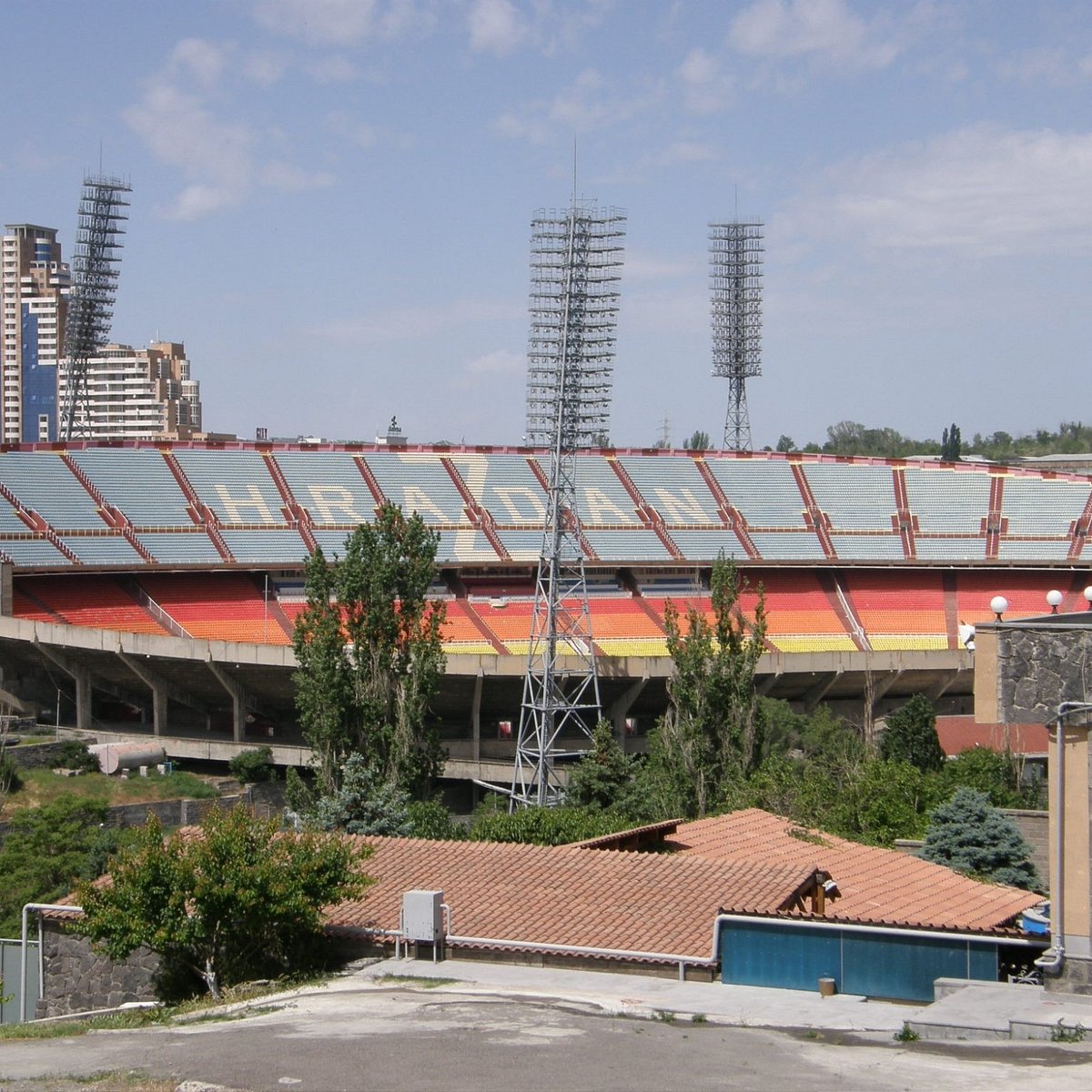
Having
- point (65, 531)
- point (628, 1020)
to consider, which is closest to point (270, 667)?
point (65, 531)

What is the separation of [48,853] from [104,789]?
987 centimetres

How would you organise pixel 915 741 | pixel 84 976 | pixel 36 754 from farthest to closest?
pixel 36 754, pixel 915 741, pixel 84 976

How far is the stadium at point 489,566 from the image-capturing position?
181 ft

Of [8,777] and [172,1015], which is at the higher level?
[8,777]

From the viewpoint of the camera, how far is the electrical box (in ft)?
66.9

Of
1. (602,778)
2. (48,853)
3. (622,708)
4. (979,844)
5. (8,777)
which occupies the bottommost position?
(48,853)

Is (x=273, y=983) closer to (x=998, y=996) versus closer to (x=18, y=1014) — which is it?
(x=18, y=1014)

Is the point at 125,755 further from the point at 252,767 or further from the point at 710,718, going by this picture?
the point at 710,718

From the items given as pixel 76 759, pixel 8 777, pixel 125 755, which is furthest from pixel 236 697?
pixel 8 777

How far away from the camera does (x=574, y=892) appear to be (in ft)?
75.0

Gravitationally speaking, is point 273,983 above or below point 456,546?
below

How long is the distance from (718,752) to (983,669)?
86.4ft

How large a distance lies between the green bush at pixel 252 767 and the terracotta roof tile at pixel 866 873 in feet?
74.6

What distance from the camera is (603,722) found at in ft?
134
